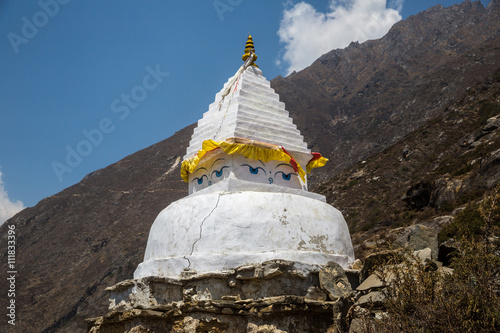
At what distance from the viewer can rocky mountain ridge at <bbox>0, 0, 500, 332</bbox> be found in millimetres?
37781

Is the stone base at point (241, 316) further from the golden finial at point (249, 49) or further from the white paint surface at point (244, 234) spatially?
the golden finial at point (249, 49)

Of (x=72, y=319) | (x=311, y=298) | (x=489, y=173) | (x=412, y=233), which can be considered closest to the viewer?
(x=311, y=298)

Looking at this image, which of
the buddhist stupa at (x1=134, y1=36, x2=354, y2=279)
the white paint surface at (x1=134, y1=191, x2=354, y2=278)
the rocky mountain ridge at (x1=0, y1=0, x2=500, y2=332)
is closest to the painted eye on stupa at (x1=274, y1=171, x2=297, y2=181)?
the buddhist stupa at (x1=134, y1=36, x2=354, y2=279)

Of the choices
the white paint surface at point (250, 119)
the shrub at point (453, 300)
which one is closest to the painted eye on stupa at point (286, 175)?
the white paint surface at point (250, 119)

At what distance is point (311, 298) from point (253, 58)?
729cm

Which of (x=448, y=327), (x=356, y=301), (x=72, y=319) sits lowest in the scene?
(x=448, y=327)

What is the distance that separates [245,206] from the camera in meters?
8.77

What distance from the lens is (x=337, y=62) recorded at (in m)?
105

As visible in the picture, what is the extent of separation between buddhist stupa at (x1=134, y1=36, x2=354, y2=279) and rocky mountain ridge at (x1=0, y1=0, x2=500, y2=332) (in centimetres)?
1463

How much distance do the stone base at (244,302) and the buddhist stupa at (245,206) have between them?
279 mm

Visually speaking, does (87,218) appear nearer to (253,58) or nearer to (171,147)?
(171,147)

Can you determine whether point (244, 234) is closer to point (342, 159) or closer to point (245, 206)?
point (245, 206)

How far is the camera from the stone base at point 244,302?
7379mm

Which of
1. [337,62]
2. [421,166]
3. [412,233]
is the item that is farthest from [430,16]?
[412,233]
